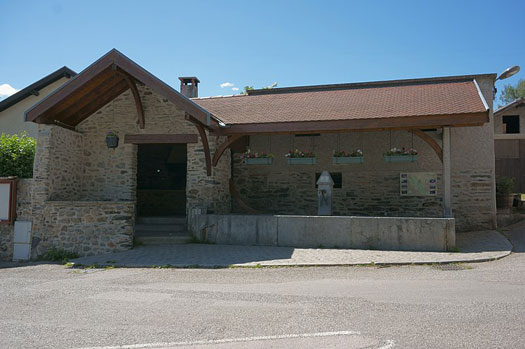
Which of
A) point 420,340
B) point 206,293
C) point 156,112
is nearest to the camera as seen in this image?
point 420,340

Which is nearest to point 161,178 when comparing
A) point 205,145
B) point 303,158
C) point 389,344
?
point 205,145

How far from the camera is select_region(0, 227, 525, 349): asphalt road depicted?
3986 millimetres

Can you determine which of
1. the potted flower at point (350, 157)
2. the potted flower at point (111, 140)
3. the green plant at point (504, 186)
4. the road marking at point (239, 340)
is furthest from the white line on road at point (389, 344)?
the green plant at point (504, 186)

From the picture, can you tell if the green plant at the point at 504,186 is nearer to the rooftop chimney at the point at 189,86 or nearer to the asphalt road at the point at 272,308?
the asphalt road at the point at 272,308

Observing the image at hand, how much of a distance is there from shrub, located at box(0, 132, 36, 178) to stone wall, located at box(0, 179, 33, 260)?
78 cm

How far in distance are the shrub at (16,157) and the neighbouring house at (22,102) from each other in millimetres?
6636

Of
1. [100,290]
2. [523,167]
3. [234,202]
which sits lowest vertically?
[100,290]

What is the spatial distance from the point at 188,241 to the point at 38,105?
5.10 meters

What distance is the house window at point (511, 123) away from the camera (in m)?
19.5

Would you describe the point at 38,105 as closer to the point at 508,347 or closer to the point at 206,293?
the point at 206,293

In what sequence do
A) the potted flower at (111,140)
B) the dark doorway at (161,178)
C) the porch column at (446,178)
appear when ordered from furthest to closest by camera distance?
the dark doorway at (161,178) → the potted flower at (111,140) → the porch column at (446,178)

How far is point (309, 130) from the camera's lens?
10.7 metres

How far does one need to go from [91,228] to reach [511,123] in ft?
64.1

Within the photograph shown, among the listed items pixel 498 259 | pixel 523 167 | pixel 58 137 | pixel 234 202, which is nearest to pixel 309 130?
pixel 234 202
